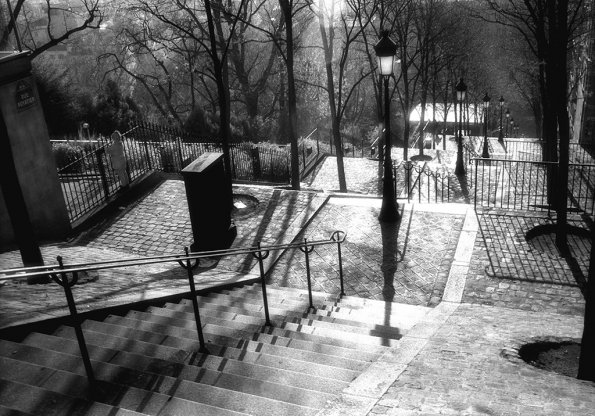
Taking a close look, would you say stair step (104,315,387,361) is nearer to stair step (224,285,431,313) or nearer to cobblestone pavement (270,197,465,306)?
stair step (224,285,431,313)

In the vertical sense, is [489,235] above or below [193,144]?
below

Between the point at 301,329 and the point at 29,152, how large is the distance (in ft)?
23.2

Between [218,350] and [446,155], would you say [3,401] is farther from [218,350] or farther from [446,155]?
[446,155]

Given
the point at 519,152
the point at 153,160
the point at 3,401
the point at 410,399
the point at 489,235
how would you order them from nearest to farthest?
1. the point at 3,401
2. the point at 410,399
3. the point at 489,235
4. the point at 153,160
5. the point at 519,152

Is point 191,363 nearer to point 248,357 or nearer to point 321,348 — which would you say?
point 248,357

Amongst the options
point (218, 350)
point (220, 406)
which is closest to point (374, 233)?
point (218, 350)

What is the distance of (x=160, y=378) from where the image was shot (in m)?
4.21

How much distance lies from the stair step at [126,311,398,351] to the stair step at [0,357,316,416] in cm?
177

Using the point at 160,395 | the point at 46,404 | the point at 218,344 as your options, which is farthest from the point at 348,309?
the point at 46,404

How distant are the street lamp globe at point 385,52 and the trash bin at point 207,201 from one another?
151 inches

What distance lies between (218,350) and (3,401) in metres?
1.99

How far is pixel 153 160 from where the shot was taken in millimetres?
16047

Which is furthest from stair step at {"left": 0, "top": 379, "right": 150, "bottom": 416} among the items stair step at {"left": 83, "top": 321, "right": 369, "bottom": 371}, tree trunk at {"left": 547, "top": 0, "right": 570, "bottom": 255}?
tree trunk at {"left": 547, "top": 0, "right": 570, "bottom": 255}

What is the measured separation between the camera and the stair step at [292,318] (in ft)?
21.1
